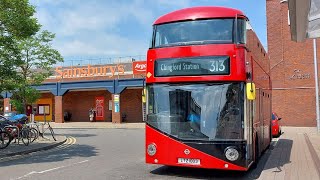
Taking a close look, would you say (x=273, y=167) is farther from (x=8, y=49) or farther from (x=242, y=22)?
(x=8, y=49)

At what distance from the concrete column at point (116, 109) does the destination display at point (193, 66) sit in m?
28.2

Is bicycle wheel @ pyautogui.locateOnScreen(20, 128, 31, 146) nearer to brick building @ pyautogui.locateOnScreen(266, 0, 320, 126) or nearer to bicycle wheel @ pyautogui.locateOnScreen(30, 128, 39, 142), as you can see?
bicycle wheel @ pyautogui.locateOnScreen(30, 128, 39, 142)

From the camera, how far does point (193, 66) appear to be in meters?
9.36

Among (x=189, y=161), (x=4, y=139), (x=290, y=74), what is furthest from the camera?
(x=290, y=74)

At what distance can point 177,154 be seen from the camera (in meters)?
9.30

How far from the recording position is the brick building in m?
31.5

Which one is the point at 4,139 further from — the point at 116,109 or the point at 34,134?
the point at 116,109

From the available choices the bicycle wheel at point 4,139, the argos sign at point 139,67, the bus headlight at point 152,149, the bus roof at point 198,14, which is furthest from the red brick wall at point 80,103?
the bus headlight at point 152,149

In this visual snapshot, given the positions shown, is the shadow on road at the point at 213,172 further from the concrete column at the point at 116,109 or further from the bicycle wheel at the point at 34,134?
the concrete column at the point at 116,109

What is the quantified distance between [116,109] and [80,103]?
7362 millimetres

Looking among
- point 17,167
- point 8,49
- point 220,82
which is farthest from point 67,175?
point 8,49

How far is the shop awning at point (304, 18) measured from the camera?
9615 mm

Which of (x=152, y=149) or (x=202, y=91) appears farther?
(x=152, y=149)

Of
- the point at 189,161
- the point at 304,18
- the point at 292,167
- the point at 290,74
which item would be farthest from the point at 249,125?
the point at 290,74
